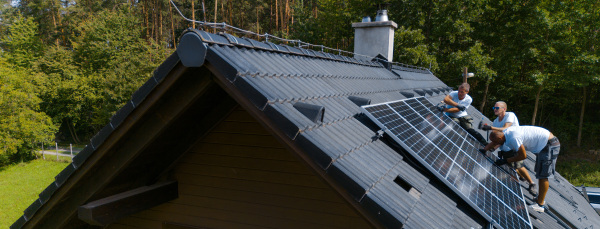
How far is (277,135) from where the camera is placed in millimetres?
2135

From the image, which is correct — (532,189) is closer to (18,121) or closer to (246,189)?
(246,189)

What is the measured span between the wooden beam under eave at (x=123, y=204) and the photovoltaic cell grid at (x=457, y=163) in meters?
2.29

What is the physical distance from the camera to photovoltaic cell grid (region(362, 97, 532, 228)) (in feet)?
10.7

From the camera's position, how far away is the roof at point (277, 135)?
2.08m

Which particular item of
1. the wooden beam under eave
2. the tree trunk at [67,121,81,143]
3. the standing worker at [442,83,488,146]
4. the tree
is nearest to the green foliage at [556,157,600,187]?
the standing worker at [442,83,488,146]

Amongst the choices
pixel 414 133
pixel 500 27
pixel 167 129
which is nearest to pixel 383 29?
pixel 414 133

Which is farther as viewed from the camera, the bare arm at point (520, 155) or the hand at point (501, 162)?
the hand at point (501, 162)

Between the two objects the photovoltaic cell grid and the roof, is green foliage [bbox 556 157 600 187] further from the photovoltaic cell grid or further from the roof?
→ the roof

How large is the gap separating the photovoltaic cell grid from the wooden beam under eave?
7.51ft

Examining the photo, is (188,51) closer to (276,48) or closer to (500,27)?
(276,48)

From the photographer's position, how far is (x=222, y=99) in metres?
3.22

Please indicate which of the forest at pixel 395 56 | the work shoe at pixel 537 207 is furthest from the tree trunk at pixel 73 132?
the work shoe at pixel 537 207

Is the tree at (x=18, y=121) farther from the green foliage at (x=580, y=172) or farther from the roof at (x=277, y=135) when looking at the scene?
the green foliage at (x=580, y=172)

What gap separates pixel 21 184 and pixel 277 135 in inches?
914
